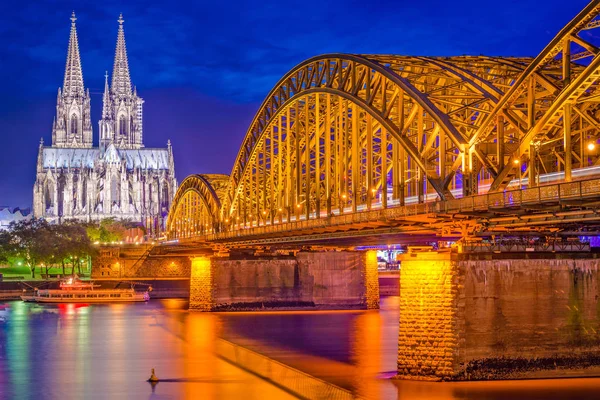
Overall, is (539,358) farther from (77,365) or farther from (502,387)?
(77,365)

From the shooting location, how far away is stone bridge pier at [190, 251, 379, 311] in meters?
100

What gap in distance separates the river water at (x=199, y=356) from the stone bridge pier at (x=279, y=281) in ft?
12.0

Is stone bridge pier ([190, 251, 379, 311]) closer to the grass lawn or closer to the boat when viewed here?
the boat

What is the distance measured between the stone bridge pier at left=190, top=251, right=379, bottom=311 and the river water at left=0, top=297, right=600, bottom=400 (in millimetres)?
3651

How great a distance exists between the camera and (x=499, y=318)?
43.2m

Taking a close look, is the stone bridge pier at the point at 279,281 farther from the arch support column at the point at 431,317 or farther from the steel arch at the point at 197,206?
the arch support column at the point at 431,317

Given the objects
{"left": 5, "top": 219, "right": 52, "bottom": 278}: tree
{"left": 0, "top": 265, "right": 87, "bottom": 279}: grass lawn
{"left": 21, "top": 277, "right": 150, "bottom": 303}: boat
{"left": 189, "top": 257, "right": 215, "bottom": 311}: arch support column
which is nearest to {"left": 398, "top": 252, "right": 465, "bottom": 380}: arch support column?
{"left": 189, "top": 257, "right": 215, "bottom": 311}: arch support column

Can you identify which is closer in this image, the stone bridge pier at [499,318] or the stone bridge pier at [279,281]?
the stone bridge pier at [499,318]

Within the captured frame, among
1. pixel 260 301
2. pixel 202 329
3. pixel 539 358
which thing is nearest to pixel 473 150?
pixel 539 358

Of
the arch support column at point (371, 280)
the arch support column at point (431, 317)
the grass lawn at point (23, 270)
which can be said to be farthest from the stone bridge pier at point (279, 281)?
the grass lawn at point (23, 270)

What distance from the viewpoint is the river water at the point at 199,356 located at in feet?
142

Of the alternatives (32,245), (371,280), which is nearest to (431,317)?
(371,280)

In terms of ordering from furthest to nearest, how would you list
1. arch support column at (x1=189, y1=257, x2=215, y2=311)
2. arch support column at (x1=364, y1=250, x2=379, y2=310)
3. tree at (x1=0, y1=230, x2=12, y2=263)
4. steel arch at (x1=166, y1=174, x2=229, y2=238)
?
tree at (x1=0, y1=230, x2=12, y2=263) → steel arch at (x1=166, y1=174, x2=229, y2=238) → arch support column at (x1=189, y1=257, x2=215, y2=311) → arch support column at (x1=364, y1=250, x2=379, y2=310)

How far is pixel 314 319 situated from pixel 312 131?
1620 cm
